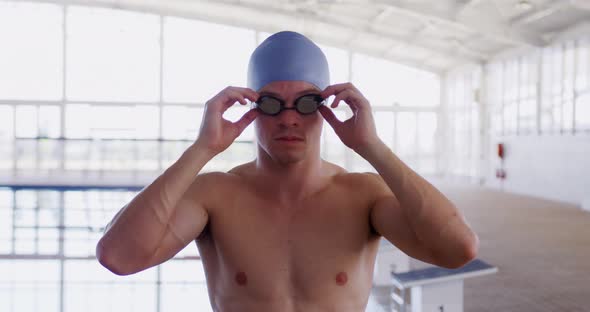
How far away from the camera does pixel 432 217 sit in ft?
4.40

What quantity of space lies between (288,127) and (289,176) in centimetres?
21

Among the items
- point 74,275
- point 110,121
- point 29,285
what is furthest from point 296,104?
point 110,121

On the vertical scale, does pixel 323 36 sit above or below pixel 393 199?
above

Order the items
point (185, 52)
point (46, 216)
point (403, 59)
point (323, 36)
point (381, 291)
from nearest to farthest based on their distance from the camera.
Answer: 1. point (381, 291)
2. point (46, 216)
3. point (185, 52)
4. point (323, 36)
5. point (403, 59)

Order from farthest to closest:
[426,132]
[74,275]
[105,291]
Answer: [426,132] → [74,275] → [105,291]

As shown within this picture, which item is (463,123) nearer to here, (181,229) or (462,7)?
(462,7)

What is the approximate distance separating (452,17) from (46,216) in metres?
10.5

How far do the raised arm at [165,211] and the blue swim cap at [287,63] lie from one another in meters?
0.12

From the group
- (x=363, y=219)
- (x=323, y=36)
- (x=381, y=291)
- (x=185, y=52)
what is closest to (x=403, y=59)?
(x=323, y=36)

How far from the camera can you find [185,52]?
18.0 meters

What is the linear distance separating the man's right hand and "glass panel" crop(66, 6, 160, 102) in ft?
56.4

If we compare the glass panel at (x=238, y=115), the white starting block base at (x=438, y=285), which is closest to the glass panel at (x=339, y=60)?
the glass panel at (x=238, y=115)

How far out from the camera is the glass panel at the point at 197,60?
17.9 m

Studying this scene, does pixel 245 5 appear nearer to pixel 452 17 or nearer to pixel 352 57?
pixel 352 57
